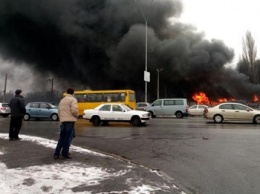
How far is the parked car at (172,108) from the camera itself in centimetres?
2906

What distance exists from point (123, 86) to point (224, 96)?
1601 centimetres

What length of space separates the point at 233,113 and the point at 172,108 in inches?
367

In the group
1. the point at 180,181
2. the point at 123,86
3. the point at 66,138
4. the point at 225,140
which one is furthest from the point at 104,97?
the point at 123,86

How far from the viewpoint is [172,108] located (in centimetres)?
2922

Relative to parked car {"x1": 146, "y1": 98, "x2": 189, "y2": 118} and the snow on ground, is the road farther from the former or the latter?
parked car {"x1": 146, "y1": 98, "x2": 189, "y2": 118}

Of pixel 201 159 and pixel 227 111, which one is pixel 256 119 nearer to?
pixel 227 111

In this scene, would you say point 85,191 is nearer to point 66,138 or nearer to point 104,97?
point 66,138

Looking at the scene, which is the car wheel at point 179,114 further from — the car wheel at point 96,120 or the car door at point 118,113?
the car wheel at point 96,120

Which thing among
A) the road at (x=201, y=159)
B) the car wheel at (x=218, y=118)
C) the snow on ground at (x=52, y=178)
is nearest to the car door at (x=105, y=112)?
the car wheel at (x=218, y=118)

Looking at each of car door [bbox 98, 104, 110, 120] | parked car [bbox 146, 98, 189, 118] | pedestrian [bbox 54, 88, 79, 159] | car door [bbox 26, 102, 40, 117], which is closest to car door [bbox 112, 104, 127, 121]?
car door [bbox 98, 104, 110, 120]

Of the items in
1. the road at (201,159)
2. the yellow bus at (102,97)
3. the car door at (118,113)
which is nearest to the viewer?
the road at (201,159)

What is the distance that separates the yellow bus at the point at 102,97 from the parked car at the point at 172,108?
2575 mm

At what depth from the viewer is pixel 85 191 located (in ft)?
16.0

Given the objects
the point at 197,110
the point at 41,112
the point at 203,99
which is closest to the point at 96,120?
the point at 41,112
